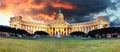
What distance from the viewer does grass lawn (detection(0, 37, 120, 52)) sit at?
12852 mm

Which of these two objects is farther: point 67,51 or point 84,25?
point 84,25

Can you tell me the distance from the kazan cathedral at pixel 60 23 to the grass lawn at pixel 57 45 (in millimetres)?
836

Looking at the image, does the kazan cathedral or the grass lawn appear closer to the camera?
the grass lawn

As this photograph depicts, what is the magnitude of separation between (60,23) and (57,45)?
6.49ft

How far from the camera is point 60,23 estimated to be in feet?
49.1

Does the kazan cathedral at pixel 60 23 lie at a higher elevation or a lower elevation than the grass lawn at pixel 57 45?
higher

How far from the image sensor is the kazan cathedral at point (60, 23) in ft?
46.0

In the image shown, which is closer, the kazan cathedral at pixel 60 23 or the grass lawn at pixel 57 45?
the grass lawn at pixel 57 45

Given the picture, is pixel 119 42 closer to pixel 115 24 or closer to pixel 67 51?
pixel 115 24

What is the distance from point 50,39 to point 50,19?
100 centimetres

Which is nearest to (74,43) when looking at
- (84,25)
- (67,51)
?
(67,51)

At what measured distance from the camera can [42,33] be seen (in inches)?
568

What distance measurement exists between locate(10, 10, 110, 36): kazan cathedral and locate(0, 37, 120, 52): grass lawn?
2.74 ft

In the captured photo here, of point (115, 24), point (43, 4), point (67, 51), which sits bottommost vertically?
point (67, 51)
